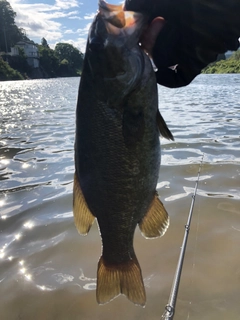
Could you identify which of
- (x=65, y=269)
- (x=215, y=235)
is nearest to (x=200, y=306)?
(x=215, y=235)

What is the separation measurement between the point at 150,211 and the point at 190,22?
3.96ft

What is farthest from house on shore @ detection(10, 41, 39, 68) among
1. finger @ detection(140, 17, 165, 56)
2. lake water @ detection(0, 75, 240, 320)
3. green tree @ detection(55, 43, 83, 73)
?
finger @ detection(140, 17, 165, 56)

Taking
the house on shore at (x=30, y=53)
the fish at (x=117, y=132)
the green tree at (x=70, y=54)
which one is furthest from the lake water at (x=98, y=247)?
the green tree at (x=70, y=54)

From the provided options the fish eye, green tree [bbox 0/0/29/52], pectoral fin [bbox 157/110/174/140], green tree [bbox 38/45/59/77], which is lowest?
green tree [bbox 38/45/59/77]

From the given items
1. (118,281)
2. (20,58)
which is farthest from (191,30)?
(20,58)

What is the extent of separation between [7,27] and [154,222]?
406 ft

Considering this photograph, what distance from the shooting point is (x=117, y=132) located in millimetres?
1952

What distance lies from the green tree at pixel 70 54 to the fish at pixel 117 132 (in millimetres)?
136561

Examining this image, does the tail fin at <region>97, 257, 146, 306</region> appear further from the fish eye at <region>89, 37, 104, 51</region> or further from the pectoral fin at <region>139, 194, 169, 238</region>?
the fish eye at <region>89, 37, 104, 51</region>

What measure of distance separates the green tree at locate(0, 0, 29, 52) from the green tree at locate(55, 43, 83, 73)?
2370 cm

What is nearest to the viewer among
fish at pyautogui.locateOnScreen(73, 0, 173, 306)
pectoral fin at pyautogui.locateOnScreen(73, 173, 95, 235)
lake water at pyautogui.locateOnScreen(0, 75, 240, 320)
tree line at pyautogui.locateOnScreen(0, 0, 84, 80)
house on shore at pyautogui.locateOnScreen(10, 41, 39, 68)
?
fish at pyautogui.locateOnScreen(73, 0, 173, 306)

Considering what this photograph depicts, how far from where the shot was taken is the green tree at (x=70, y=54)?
137 m

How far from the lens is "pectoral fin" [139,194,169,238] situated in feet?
7.50

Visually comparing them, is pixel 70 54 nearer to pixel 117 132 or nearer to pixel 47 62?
pixel 47 62
